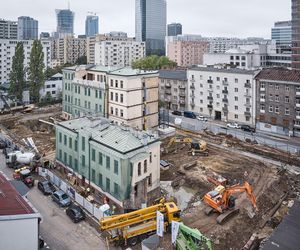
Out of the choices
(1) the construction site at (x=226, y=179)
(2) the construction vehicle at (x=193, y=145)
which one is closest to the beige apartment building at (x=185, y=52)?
(1) the construction site at (x=226, y=179)

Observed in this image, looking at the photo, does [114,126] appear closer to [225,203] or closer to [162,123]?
[225,203]

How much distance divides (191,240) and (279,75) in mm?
49142

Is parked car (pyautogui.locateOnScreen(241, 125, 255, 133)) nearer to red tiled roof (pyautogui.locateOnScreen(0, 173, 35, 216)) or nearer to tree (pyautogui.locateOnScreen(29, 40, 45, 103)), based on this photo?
tree (pyautogui.locateOnScreen(29, 40, 45, 103))

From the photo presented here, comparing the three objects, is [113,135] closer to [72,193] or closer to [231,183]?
[72,193]

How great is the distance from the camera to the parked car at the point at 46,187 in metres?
38.1

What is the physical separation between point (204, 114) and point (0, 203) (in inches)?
2382

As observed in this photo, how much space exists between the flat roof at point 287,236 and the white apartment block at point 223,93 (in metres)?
45.9

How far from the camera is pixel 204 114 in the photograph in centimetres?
8062

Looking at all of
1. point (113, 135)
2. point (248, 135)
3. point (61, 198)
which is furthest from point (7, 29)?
point (61, 198)

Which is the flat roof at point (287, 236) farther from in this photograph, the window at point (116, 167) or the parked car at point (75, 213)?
the parked car at point (75, 213)

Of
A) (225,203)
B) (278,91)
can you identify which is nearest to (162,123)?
(278,91)

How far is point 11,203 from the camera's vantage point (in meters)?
26.2

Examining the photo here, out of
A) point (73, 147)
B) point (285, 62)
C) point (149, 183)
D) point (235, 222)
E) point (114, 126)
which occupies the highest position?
point (285, 62)

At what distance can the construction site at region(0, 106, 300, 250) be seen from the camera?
31750mm
